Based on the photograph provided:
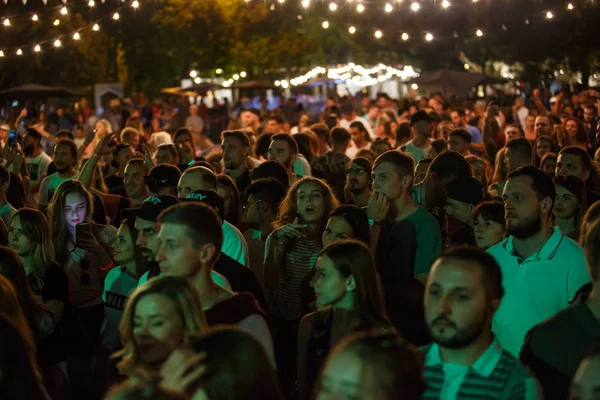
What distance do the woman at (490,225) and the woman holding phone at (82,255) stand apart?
272cm

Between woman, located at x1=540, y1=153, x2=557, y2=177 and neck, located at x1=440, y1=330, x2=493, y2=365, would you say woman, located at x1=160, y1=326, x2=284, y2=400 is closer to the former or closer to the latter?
neck, located at x1=440, y1=330, x2=493, y2=365

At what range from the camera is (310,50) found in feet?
161

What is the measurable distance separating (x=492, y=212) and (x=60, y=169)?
18.1ft

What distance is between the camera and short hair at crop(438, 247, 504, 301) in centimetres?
423

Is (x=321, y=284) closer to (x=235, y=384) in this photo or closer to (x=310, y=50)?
(x=235, y=384)

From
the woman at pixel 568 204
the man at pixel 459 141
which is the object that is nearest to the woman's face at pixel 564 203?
the woman at pixel 568 204

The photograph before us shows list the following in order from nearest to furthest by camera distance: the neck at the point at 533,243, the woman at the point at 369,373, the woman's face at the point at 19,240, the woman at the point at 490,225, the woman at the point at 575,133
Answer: the woman at the point at 369,373 → the neck at the point at 533,243 → the woman's face at the point at 19,240 → the woman at the point at 490,225 → the woman at the point at 575,133

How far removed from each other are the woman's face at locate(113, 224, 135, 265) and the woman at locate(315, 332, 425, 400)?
11.2ft

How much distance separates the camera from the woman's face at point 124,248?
21.7 feet

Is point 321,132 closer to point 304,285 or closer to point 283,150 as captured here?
point 283,150

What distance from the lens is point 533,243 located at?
5.85 metres

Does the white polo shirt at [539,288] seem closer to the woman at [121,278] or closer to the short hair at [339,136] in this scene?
the woman at [121,278]

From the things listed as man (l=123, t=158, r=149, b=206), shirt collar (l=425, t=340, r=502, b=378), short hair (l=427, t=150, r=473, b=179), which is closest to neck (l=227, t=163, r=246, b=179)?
man (l=123, t=158, r=149, b=206)

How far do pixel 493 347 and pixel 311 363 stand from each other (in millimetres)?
1442
